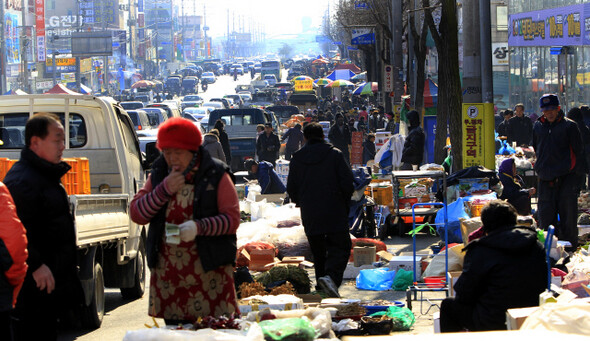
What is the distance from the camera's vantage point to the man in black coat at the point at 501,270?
625 cm

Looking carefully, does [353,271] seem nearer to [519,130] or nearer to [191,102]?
[519,130]

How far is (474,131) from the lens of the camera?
580 inches

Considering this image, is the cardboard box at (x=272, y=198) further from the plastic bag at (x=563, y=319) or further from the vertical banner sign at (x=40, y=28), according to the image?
the vertical banner sign at (x=40, y=28)

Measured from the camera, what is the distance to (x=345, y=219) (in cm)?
938

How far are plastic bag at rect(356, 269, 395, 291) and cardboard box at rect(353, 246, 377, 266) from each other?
697mm

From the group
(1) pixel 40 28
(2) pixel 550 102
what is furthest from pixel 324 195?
(1) pixel 40 28

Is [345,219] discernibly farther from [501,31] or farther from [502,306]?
[501,31]

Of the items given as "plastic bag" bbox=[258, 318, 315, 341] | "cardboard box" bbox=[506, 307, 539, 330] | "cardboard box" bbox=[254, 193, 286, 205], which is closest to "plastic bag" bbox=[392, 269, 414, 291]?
"cardboard box" bbox=[506, 307, 539, 330]

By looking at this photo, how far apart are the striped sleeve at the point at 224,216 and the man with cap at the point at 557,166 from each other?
682 cm

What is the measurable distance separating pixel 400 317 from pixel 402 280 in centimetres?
219

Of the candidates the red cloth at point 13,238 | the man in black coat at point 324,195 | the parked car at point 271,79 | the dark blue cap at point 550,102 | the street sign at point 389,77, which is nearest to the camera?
the red cloth at point 13,238

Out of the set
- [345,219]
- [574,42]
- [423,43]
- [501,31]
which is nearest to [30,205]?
[345,219]

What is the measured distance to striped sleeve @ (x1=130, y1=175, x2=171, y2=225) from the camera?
17.6 feet

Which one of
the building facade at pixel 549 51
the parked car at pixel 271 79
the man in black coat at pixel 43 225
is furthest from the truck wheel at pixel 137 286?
the parked car at pixel 271 79
